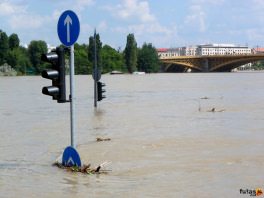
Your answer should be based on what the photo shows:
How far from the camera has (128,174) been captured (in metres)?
9.88

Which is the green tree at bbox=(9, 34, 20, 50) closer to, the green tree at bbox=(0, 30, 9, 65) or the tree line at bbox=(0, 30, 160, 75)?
the tree line at bbox=(0, 30, 160, 75)

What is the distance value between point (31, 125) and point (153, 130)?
4704 mm

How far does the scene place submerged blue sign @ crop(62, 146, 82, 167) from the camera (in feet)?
32.6

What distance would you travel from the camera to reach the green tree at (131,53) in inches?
5064

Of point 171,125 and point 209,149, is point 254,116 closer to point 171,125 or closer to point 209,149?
point 171,125

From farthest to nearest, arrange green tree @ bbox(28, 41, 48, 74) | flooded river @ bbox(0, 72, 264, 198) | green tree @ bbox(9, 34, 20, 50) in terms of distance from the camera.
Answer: green tree @ bbox(9, 34, 20, 50)
green tree @ bbox(28, 41, 48, 74)
flooded river @ bbox(0, 72, 264, 198)

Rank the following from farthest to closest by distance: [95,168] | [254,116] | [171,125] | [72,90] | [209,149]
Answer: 1. [254,116]
2. [171,125]
3. [209,149]
4. [95,168]
5. [72,90]

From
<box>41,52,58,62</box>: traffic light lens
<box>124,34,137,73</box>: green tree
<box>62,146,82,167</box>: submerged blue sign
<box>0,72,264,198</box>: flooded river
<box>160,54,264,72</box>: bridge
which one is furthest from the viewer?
<box>124,34,137,73</box>: green tree

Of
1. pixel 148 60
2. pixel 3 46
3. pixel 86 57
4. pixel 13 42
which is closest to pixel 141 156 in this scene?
pixel 3 46

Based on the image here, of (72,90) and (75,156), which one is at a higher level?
(72,90)

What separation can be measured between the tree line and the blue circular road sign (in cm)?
9225

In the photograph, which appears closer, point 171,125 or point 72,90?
point 72,90

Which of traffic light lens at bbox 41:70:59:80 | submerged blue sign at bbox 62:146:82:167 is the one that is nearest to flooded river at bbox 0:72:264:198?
submerged blue sign at bbox 62:146:82:167

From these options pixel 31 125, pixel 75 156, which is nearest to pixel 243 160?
pixel 75 156
